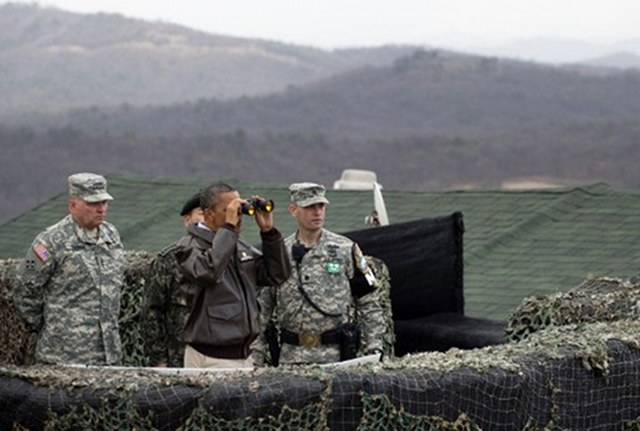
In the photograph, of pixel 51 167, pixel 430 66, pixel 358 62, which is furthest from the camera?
pixel 358 62

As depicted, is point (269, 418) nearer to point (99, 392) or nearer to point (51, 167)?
point (99, 392)

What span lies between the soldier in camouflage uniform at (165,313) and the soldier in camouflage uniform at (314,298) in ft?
3.14

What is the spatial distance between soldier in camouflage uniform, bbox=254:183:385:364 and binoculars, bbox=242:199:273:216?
1158 millimetres

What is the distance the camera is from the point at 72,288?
1020 cm

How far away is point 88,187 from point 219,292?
103 cm

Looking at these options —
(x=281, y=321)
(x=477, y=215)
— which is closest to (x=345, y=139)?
(x=477, y=215)

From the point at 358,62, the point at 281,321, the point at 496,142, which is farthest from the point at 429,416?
the point at 358,62

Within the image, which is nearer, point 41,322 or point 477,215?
point 41,322

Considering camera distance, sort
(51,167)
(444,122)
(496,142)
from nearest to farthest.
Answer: (51,167) < (496,142) < (444,122)

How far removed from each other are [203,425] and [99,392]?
0.51 m

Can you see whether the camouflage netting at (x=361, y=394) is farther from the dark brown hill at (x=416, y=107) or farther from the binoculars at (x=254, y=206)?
the dark brown hill at (x=416, y=107)

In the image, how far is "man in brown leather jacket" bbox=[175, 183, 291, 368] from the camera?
945cm

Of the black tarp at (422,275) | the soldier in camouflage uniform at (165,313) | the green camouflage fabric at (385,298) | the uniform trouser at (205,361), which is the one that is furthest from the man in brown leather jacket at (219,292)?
the black tarp at (422,275)

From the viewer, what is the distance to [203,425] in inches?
316
